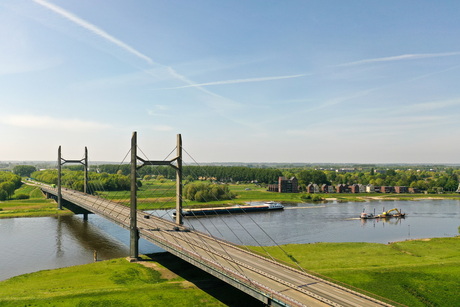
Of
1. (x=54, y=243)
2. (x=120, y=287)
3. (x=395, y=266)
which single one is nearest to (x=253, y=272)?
(x=120, y=287)

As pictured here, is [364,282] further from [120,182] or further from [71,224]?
[120,182]

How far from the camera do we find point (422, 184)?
167 meters

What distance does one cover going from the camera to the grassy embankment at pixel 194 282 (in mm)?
29766

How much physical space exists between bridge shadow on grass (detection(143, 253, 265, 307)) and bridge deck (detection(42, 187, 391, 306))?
3.35 meters

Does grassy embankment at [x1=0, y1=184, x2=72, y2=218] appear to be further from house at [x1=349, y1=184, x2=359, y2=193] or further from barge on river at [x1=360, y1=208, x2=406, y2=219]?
house at [x1=349, y1=184, x2=359, y2=193]

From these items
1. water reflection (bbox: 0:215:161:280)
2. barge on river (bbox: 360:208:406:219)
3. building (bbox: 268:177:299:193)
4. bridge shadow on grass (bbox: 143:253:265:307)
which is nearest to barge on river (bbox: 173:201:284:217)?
water reflection (bbox: 0:215:161:280)

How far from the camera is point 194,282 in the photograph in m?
33.9

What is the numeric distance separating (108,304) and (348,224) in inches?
2460

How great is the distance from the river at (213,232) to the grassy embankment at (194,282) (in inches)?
264

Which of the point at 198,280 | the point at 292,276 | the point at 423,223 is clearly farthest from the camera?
the point at 423,223

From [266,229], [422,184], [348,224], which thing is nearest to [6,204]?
[266,229]

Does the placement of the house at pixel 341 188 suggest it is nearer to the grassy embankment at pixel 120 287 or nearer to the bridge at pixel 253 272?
the bridge at pixel 253 272

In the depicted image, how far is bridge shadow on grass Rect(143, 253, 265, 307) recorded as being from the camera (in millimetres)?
30250

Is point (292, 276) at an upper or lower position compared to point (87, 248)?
upper
